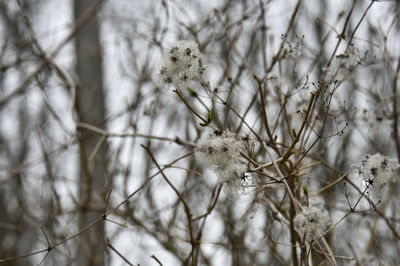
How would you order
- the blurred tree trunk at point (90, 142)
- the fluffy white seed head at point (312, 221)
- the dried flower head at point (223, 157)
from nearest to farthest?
the dried flower head at point (223, 157) < the fluffy white seed head at point (312, 221) < the blurred tree trunk at point (90, 142)

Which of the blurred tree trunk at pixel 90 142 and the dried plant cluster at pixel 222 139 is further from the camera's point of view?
the blurred tree trunk at pixel 90 142

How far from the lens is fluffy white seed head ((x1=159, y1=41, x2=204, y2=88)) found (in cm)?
157

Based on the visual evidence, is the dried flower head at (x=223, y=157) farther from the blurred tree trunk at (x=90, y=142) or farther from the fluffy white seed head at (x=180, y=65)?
the blurred tree trunk at (x=90, y=142)

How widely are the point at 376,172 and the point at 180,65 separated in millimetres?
667

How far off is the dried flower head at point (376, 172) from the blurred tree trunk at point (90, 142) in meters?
2.04

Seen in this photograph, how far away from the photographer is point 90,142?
4215 millimetres

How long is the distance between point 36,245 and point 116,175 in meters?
4.36

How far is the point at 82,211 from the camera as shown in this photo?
3523 mm

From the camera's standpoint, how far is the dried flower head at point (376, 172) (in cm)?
146

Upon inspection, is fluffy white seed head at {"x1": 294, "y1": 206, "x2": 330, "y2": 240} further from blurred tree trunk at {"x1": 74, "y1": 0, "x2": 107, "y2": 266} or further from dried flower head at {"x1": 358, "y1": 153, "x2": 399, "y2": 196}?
blurred tree trunk at {"x1": 74, "y1": 0, "x2": 107, "y2": 266}

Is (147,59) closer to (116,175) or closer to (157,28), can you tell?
(157,28)

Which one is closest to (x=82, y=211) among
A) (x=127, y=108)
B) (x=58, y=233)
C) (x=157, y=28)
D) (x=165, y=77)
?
Result: (x=58, y=233)

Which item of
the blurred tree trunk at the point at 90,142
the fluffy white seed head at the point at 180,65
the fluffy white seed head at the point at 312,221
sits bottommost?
the fluffy white seed head at the point at 312,221

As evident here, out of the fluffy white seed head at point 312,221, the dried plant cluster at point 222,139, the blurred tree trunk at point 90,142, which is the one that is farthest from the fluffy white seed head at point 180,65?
the blurred tree trunk at point 90,142
